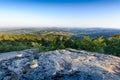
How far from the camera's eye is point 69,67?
11898 mm

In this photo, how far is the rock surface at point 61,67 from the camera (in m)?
11.2

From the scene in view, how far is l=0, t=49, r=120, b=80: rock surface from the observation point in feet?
36.7

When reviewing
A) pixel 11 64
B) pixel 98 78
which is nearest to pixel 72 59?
pixel 98 78

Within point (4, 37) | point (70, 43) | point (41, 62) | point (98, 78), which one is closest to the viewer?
point (98, 78)

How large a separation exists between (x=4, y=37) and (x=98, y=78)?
58.2 metres

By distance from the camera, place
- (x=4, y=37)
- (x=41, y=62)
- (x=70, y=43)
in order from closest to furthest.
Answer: (x=41, y=62) → (x=70, y=43) → (x=4, y=37)

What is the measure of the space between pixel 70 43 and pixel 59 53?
1628 cm

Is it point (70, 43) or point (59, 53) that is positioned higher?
point (59, 53)

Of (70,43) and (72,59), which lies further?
(70,43)

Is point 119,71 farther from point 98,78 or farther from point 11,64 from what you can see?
point 11,64

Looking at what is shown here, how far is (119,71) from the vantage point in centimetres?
1197

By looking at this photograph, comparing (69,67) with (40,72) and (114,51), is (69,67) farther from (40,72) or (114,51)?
(114,51)

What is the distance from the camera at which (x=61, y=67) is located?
11977 millimetres

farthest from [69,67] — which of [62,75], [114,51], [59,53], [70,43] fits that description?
[114,51]
